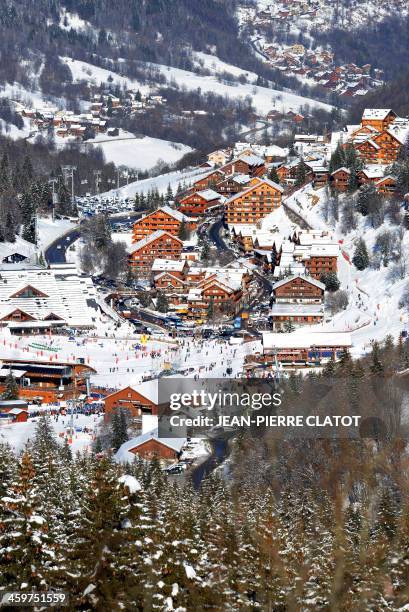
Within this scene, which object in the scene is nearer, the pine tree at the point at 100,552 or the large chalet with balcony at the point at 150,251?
the pine tree at the point at 100,552

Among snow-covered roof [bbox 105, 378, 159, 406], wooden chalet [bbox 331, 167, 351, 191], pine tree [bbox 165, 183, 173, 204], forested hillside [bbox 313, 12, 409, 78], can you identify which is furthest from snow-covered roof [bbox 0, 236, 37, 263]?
forested hillside [bbox 313, 12, 409, 78]

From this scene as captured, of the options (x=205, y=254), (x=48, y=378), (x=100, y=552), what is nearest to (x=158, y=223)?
(x=205, y=254)

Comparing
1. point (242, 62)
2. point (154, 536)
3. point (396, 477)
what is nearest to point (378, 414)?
point (396, 477)

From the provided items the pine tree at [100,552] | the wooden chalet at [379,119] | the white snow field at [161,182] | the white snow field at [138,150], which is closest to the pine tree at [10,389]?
the pine tree at [100,552]

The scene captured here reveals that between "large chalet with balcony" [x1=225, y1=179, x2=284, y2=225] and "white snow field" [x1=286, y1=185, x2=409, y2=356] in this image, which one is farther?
→ "large chalet with balcony" [x1=225, y1=179, x2=284, y2=225]

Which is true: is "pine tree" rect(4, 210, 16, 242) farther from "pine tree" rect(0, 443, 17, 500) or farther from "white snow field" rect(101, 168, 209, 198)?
"pine tree" rect(0, 443, 17, 500)

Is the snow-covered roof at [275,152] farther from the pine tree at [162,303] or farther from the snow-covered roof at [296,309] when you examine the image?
the snow-covered roof at [296,309]

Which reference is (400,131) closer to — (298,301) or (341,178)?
(341,178)
